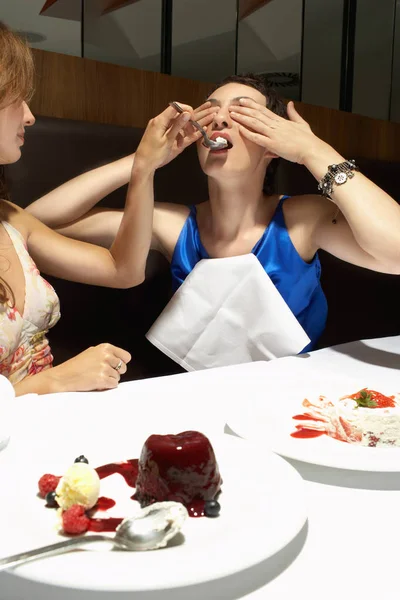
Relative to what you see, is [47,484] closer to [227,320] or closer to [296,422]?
[296,422]

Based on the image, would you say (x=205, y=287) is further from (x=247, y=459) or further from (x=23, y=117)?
(x=247, y=459)

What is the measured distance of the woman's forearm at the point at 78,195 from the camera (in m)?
1.78

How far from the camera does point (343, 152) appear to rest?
9.19ft

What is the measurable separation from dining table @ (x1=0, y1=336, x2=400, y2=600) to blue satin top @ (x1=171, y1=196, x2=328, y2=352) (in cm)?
58

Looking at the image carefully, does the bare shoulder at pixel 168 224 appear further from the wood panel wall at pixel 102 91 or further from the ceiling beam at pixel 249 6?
the ceiling beam at pixel 249 6

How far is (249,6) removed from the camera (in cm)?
354

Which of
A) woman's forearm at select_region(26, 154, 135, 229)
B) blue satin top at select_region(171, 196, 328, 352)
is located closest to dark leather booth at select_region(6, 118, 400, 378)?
woman's forearm at select_region(26, 154, 135, 229)

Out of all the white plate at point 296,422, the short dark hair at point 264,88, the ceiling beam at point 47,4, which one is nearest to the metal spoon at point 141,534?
the white plate at point 296,422

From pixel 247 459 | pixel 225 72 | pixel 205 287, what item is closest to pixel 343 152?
pixel 225 72

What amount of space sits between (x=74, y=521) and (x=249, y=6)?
3.49 metres

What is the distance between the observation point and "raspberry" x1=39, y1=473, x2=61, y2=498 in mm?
672

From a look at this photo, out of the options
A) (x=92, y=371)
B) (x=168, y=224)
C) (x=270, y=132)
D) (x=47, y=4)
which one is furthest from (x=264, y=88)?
(x=47, y=4)

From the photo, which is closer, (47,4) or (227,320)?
A: (227,320)

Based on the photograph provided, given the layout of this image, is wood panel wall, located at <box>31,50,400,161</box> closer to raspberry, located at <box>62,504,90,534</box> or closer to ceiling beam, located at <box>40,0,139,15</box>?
ceiling beam, located at <box>40,0,139,15</box>
